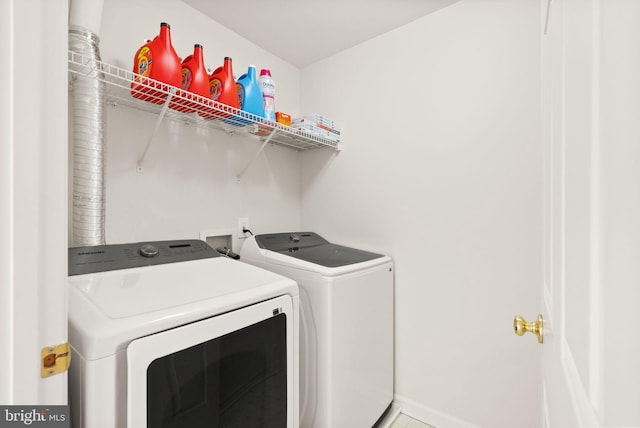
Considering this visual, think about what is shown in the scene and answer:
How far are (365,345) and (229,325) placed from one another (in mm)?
1020

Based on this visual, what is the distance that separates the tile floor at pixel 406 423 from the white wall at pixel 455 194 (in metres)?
0.05

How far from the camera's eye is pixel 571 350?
0.44 metres

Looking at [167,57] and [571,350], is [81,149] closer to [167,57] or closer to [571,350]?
[167,57]

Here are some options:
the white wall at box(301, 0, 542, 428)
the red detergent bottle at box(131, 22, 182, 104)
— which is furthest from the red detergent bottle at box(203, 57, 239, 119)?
the white wall at box(301, 0, 542, 428)

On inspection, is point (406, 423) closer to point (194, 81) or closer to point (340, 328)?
point (340, 328)

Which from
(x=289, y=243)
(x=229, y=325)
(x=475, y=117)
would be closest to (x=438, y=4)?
(x=475, y=117)

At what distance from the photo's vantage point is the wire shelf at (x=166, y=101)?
3.63 feet

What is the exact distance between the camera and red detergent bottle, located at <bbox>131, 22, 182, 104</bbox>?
3.92ft

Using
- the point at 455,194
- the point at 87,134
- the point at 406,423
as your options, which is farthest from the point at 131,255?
the point at 406,423

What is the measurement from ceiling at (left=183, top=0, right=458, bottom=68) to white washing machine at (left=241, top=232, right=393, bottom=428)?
1.43 meters

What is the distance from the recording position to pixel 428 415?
5.82 ft

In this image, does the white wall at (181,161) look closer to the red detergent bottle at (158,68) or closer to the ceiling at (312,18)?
the ceiling at (312,18)

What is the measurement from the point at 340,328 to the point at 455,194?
41.1 inches

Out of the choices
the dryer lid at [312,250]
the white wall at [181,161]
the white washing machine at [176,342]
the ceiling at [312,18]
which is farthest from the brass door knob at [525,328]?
the ceiling at [312,18]
